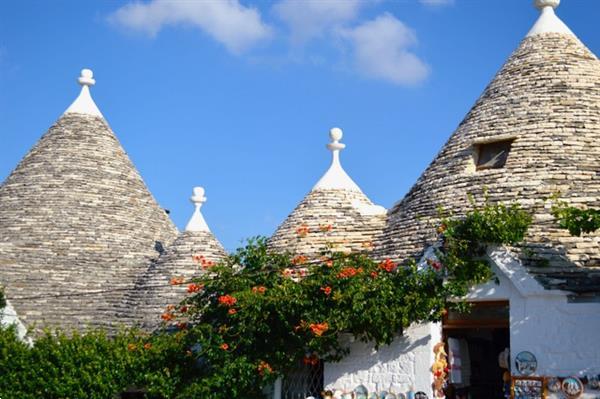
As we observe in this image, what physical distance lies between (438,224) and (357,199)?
3.29 m

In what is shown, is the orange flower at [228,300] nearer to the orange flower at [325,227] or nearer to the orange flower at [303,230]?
the orange flower at [303,230]

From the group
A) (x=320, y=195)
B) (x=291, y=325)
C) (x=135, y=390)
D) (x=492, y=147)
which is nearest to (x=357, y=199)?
(x=320, y=195)

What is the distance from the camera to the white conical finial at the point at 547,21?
18.3m

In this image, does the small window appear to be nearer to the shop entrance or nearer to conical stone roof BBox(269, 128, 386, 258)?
conical stone roof BBox(269, 128, 386, 258)

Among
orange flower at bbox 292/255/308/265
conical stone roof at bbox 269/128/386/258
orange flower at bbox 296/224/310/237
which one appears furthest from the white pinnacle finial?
orange flower at bbox 292/255/308/265

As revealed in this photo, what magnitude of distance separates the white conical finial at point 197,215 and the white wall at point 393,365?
22.5ft

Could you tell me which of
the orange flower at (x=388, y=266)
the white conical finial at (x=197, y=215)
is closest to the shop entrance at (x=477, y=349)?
the orange flower at (x=388, y=266)

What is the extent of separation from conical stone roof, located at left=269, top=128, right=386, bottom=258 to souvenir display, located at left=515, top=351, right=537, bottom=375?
4.20m

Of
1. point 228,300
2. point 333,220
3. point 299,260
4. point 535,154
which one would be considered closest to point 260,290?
point 228,300

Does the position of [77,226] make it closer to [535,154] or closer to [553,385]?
[535,154]

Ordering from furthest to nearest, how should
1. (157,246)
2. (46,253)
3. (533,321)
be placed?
1. (157,246)
2. (46,253)
3. (533,321)

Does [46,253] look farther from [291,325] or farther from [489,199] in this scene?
[489,199]

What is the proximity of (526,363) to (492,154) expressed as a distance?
15.1ft

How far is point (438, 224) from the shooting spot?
15.6m
